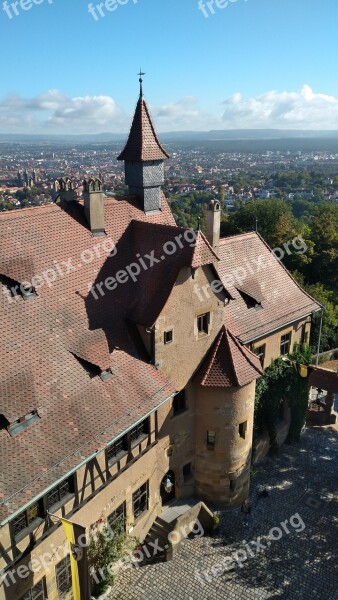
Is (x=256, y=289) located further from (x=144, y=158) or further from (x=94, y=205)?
(x=94, y=205)

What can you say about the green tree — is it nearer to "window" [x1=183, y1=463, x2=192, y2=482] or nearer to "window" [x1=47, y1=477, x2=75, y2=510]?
"window" [x1=183, y1=463, x2=192, y2=482]

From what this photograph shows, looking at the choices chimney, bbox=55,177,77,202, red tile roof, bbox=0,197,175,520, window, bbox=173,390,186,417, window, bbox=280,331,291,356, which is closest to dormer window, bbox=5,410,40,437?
red tile roof, bbox=0,197,175,520

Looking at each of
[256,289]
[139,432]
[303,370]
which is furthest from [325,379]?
[139,432]

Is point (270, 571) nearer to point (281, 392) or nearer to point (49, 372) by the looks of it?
point (281, 392)

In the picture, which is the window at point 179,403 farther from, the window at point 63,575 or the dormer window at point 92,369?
the window at point 63,575

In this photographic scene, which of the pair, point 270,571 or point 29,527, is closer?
point 29,527

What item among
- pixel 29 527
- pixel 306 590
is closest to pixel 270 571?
pixel 306 590
